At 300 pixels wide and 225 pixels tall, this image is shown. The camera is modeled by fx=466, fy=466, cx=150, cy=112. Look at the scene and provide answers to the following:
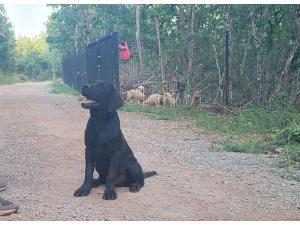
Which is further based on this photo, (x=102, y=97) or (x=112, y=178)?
(x=102, y=97)

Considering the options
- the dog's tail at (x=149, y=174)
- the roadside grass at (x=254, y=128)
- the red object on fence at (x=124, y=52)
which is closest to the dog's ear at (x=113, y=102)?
the dog's tail at (x=149, y=174)

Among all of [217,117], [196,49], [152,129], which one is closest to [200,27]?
[196,49]

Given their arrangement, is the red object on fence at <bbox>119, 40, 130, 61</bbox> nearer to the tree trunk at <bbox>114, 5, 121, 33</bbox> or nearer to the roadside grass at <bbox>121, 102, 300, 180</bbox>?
the roadside grass at <bbox>121, 102, 300, 180</bbox>

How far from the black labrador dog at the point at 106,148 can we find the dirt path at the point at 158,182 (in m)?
0.13

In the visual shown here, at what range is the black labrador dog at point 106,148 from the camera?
15.3ft

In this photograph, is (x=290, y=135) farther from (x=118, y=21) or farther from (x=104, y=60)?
(x=118, y=21)

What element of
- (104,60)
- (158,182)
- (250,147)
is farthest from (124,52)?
(158,182)

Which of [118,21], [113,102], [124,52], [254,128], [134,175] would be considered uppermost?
[118,21]

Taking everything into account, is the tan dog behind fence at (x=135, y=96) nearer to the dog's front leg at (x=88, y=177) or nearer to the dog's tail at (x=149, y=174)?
the dog's tail at (x=149, y=174)

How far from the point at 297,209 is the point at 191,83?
9294 mm

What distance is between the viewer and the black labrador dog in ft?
15.3

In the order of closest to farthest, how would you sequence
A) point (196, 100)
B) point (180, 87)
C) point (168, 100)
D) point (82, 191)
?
1. point (82, 191)
2. point (196, 100)
3. point (168, 100)
4. point (180, 87)

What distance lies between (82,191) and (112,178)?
0.32 meters

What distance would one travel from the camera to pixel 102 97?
4.82 m
